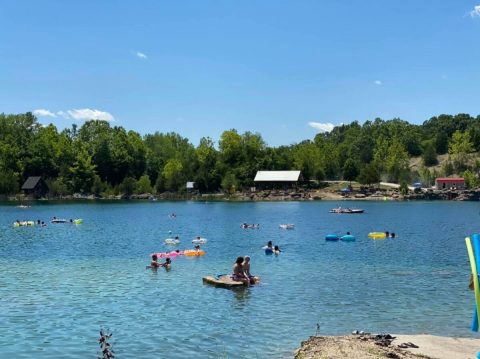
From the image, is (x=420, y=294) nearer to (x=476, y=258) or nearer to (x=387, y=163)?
(x=476, y=258)

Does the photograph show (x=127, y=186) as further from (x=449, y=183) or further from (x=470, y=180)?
(x=470, y=180)

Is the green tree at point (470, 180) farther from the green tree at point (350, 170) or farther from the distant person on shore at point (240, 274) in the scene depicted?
the distant person on shore at point (240, 274)

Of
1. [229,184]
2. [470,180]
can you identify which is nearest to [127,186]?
[229,184]

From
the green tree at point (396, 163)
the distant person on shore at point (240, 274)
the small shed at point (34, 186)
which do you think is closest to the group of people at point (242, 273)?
the distant person on shore at point (240, 274)

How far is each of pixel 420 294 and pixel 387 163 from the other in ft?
508

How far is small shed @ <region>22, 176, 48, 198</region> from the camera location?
6550 inches

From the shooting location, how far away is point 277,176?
570 ft

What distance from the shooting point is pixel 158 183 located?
184125mm

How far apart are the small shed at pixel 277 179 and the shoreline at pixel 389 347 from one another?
152 meters

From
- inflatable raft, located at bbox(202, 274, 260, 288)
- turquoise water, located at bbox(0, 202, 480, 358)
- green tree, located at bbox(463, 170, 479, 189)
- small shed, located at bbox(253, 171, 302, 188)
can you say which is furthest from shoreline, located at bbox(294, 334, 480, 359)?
green tree, located at bbox(463, 170, 479, 189)

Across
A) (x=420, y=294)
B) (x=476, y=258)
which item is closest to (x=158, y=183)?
(x=420, y=294)

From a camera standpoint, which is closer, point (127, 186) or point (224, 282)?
point (224, 282)

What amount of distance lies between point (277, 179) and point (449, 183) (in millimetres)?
52329

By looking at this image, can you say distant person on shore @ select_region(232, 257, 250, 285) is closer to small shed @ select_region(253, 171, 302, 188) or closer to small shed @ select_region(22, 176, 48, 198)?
small shed @ select_region(253, 171, 302, 188)
